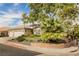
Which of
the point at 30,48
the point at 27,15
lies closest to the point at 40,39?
the point at 30,48

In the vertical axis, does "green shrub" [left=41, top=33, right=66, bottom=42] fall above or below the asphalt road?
above

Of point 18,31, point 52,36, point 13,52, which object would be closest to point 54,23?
point 52,36

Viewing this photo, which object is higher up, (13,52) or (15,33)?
(15,33)

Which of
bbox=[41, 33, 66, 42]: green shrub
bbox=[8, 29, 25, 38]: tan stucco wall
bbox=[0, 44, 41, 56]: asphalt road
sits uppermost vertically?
bbox=[8, 29, 25, 38]: tan stucco wall

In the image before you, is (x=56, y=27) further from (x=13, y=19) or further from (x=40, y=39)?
(x=13, y=19)

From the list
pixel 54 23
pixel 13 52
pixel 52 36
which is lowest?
pixel 13 52

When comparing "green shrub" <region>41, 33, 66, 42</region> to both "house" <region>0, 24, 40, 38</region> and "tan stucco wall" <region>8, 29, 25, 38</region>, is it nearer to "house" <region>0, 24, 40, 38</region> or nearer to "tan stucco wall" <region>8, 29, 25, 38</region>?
"house" <region>0, 24, 40, 38</region>

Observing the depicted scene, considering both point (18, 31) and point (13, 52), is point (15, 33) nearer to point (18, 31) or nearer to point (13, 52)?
point (18, 31)

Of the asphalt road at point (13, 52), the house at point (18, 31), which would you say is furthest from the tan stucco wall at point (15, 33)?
the asphalt road at point (13, 52)

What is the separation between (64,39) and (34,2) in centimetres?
45

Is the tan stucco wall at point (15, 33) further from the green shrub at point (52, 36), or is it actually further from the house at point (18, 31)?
the green shrub at point (52, 36)

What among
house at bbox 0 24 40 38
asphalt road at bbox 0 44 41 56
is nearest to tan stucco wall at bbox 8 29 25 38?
house at bbox 0 24 40 38

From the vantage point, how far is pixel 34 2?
209 cm

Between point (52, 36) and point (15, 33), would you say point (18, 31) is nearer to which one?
point (15, 33)
